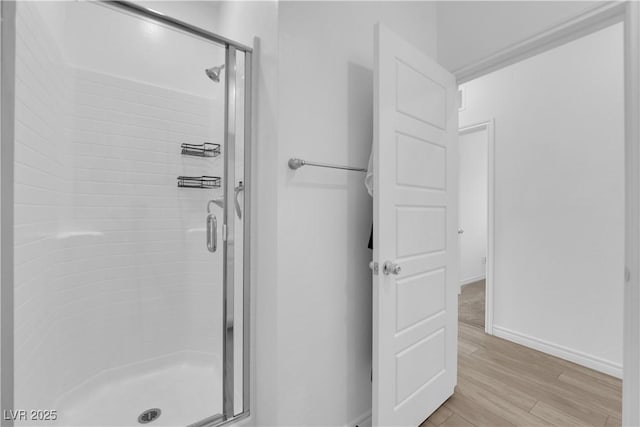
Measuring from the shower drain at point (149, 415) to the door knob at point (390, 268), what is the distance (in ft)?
4.72

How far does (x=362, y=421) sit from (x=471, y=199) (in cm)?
385

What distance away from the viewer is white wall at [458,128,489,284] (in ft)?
14.4

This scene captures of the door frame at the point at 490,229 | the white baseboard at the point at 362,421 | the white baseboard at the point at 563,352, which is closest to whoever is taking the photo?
the white baseboard at the point at 362,421

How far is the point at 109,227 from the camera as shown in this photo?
181 centimetres

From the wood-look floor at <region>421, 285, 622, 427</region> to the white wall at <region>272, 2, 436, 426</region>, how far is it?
0.66 metres

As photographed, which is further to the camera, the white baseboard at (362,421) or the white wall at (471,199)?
the white wall at (471,199)

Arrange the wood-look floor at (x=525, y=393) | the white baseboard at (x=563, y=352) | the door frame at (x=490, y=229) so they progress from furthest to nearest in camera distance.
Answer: the door frame at (x=490, y=229) < the white baseboard at (x=563, y=352) < the wood-look floor at (x=525, y=393)

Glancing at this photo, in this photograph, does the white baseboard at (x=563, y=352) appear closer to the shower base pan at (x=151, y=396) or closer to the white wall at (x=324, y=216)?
the white wall at (x=324, y=216)

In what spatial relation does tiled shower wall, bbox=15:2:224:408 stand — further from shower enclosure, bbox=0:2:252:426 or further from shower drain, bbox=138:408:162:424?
shower drain, bbox=138:408:162:424

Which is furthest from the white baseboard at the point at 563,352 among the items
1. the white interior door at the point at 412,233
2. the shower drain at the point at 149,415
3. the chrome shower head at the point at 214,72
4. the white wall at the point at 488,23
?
the chrome shower head at the point at 214,72

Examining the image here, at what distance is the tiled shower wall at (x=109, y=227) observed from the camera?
1330mm

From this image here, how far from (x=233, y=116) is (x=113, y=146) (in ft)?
3.10

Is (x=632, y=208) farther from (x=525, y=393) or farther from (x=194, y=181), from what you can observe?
(x=194, y=181)

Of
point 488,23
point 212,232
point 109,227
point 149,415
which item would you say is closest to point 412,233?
point 212,232
